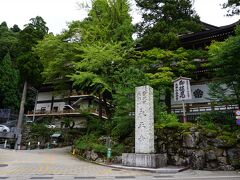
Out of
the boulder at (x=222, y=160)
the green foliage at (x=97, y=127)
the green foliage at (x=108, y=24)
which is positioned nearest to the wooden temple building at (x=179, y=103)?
the green foliage at (x=97, y=127)

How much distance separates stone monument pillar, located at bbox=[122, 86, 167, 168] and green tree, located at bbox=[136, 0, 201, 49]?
8.15 metres

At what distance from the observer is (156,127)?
15.5 m

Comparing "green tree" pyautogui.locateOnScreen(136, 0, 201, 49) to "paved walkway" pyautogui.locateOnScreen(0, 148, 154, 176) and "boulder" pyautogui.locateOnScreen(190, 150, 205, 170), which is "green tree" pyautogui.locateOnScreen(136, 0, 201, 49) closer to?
"boulder" pyautogui.locateOnScreen(190, 150, 205, 170)

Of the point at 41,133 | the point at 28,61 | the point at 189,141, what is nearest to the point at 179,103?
the point at 189,141

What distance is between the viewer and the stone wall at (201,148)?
12727mm

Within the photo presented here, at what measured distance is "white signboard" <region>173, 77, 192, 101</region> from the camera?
1617 centimetres

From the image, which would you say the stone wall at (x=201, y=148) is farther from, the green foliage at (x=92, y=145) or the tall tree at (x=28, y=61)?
the tall tree at (x=28, y=61)

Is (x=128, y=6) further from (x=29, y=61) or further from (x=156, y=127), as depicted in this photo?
(x=29, y=61)

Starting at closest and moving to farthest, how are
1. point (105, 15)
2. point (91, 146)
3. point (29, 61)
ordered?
point (91, 146) < point (105, 15) < point (29, 61)

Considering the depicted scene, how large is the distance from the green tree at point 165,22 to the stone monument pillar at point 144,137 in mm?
8151

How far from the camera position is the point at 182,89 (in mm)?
16391

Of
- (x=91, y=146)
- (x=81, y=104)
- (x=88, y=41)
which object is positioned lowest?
(x=91, y=146)

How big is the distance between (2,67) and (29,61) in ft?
34.9

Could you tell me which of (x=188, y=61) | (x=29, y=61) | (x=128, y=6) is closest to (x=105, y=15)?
(x=128, y=6)
